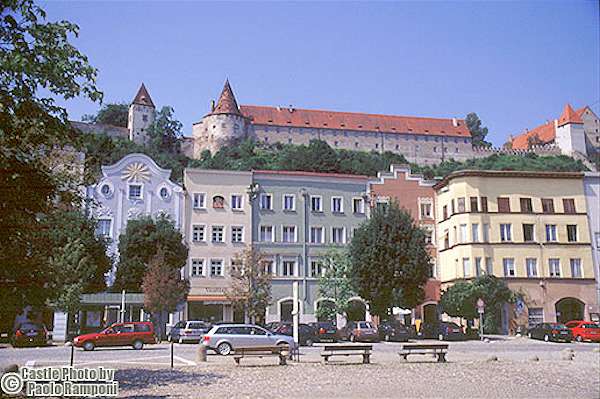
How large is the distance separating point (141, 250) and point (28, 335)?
12.2 m

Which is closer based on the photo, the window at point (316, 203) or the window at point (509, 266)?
the window at point (509, 266)

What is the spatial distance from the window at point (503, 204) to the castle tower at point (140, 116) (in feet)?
261

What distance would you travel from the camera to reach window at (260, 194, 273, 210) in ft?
166

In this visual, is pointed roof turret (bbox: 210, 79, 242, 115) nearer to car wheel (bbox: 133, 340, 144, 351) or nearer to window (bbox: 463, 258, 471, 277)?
window (bbox: 463, 258, 471, 277)

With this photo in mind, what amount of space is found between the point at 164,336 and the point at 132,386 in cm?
2790

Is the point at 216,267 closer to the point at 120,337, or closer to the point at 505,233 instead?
the point at 120,337

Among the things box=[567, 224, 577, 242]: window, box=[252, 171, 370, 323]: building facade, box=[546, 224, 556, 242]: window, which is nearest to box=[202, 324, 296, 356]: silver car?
box=[252, 171, 370, 323]: building facade

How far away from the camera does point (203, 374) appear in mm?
17781

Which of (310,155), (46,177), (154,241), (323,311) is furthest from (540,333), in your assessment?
(310,155)

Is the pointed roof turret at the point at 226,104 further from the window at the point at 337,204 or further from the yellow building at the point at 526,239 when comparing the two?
the yellow building at the point at 526,239

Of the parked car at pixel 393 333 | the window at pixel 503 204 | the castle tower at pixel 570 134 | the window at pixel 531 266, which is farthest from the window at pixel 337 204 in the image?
the castle tower at pixel 570 134

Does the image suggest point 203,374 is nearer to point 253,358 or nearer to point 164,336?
point 253,358

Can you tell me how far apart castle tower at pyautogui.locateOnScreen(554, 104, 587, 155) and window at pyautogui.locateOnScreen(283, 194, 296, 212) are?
96040mm

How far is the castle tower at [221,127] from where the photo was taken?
11412 centimetres
